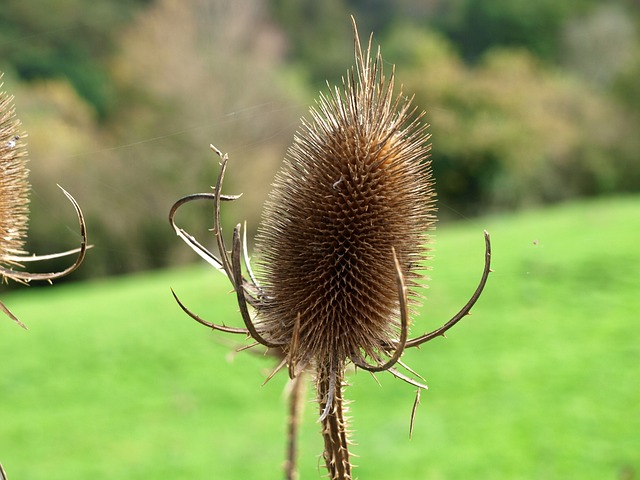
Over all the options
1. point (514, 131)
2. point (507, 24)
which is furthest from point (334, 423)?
point (507, 24)

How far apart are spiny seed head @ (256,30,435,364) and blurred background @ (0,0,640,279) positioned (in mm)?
11384

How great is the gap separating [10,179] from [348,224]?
588 millimetres

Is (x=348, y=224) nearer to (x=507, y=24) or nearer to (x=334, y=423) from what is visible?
(x=334, y=423)

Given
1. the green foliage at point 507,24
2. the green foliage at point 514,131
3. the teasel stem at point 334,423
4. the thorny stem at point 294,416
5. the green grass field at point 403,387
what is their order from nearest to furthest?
the teasel stem at point 334,423 → the thorny stem at point 294,416 → the green grass field at point 403,387 → the green foliage at point 514,131 → the green foliage at point 507,24

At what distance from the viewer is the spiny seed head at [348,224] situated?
1424mm

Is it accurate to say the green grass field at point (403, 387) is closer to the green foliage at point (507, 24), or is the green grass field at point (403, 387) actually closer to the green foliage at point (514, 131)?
the green foliage at point (514, 131)

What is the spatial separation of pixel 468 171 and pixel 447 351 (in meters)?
6.30

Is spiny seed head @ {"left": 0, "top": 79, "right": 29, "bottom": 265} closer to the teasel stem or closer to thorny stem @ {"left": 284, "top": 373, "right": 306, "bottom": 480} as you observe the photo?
the teasel stem

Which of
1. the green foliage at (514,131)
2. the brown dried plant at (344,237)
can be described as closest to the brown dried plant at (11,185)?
the brown dried plant at (344,237)

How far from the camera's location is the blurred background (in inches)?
626

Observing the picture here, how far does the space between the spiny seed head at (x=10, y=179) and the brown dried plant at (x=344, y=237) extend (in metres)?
0.29

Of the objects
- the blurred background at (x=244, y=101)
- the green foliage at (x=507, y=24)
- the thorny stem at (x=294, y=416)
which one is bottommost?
the thorny stem at (x=294, y=416)

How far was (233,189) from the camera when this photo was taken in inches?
612

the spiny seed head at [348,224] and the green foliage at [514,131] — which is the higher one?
the green foliage at [514,131]
